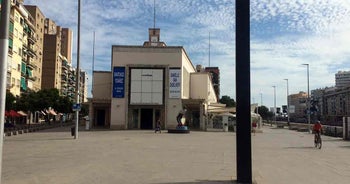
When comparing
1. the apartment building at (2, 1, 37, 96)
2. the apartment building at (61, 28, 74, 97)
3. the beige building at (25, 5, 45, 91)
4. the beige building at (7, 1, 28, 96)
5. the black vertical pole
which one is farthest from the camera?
the apartment building at (61, 28, 74, 97)

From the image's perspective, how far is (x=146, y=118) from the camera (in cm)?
5559

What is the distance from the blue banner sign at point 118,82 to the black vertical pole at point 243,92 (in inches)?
1728

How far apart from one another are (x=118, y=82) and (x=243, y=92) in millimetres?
44449

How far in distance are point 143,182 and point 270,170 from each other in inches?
188

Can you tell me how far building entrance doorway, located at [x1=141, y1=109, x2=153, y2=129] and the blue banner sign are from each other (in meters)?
3.92

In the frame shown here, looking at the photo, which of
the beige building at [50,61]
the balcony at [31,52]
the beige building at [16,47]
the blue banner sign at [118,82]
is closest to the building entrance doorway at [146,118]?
the blue banner sign at [118,82]

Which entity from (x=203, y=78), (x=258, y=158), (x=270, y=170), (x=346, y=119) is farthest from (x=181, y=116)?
(x=270, y=170)

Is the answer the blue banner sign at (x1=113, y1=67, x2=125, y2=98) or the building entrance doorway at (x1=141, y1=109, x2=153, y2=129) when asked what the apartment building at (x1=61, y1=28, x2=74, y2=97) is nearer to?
the blue banner sign at (x1=113, y1=67, x2=125, y2=98)

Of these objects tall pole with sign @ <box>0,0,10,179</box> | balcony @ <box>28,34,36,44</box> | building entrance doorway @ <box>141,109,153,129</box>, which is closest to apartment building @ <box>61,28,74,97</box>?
balcony @ <box>28,34,36,44</box>

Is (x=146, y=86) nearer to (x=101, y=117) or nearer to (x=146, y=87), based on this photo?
(x=146, y=87)

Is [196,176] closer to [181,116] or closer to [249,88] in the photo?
[249,88]

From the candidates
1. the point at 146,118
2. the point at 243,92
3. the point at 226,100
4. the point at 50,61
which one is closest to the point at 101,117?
the point at 146,118

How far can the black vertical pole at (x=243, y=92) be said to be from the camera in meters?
10.8

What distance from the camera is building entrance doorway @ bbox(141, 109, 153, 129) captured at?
55375 mm
